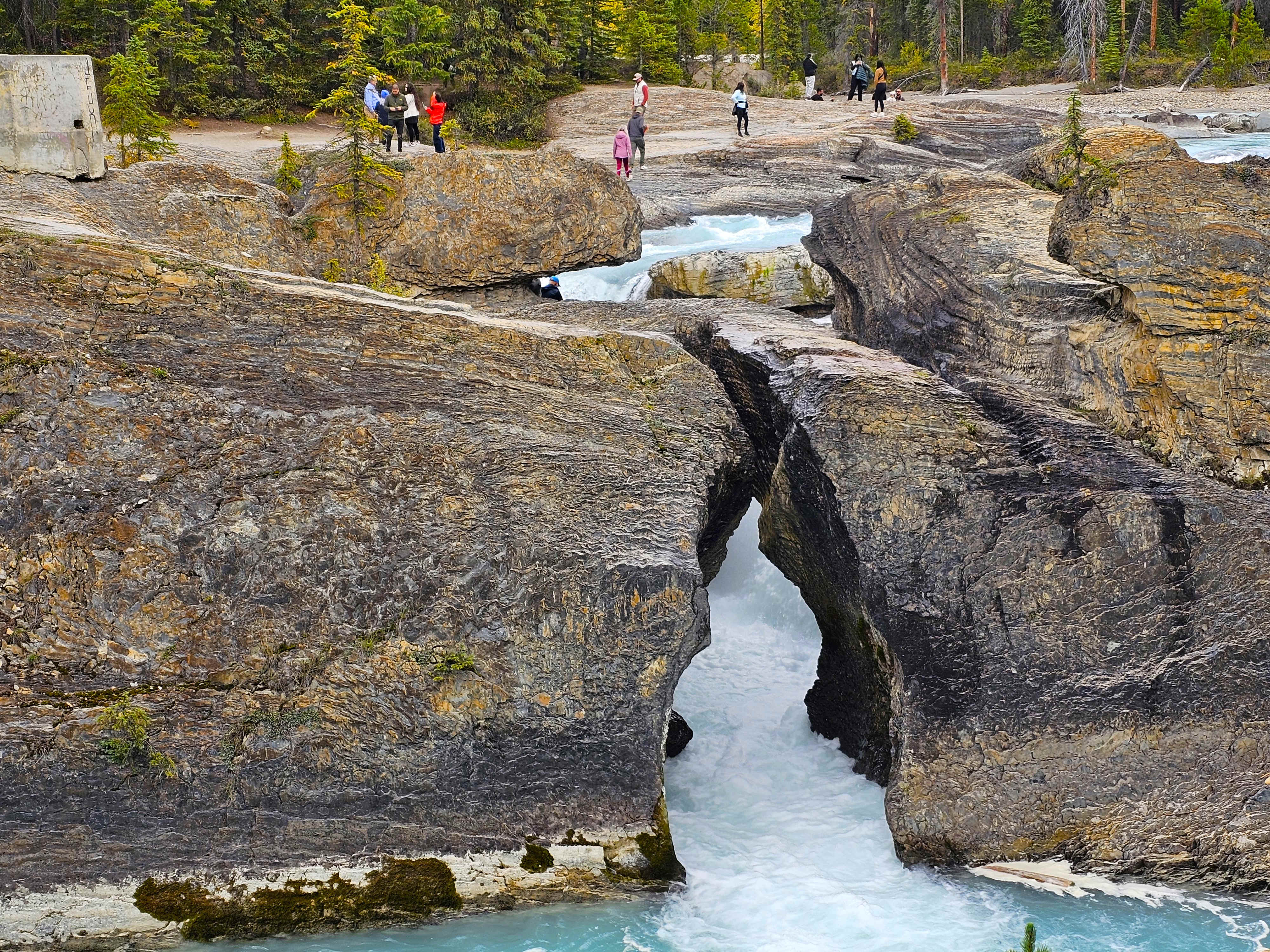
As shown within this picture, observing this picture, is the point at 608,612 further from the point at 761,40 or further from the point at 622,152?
the point at 761,40

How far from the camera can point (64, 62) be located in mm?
13242

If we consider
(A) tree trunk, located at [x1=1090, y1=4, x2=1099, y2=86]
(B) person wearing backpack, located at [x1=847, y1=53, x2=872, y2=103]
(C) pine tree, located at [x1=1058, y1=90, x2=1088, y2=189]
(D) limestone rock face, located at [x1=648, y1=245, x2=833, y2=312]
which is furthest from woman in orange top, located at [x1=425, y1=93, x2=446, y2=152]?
(A) tree trunk, located at [x1=1090, y1=4, x2=1099, y2=86]

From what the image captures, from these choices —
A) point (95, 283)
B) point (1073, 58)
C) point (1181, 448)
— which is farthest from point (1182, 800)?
point (1073, 58)

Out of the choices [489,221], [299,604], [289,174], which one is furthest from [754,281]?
[299,604]

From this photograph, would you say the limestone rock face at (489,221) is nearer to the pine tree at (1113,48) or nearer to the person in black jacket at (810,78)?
the person in black jacket at (810,78)

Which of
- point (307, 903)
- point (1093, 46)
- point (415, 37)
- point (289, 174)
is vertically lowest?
point (307, 903)

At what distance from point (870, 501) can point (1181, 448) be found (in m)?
3.22

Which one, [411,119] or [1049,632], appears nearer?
[1049,632]

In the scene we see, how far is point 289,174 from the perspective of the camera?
19.4 metres

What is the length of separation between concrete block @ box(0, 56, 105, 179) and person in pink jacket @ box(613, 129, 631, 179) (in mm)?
14096

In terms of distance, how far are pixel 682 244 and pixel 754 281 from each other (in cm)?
360

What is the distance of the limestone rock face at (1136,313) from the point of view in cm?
1136

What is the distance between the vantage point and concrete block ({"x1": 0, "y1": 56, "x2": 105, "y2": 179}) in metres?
13.1

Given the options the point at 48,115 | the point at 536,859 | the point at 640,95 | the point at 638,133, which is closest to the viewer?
the point at 536,859
